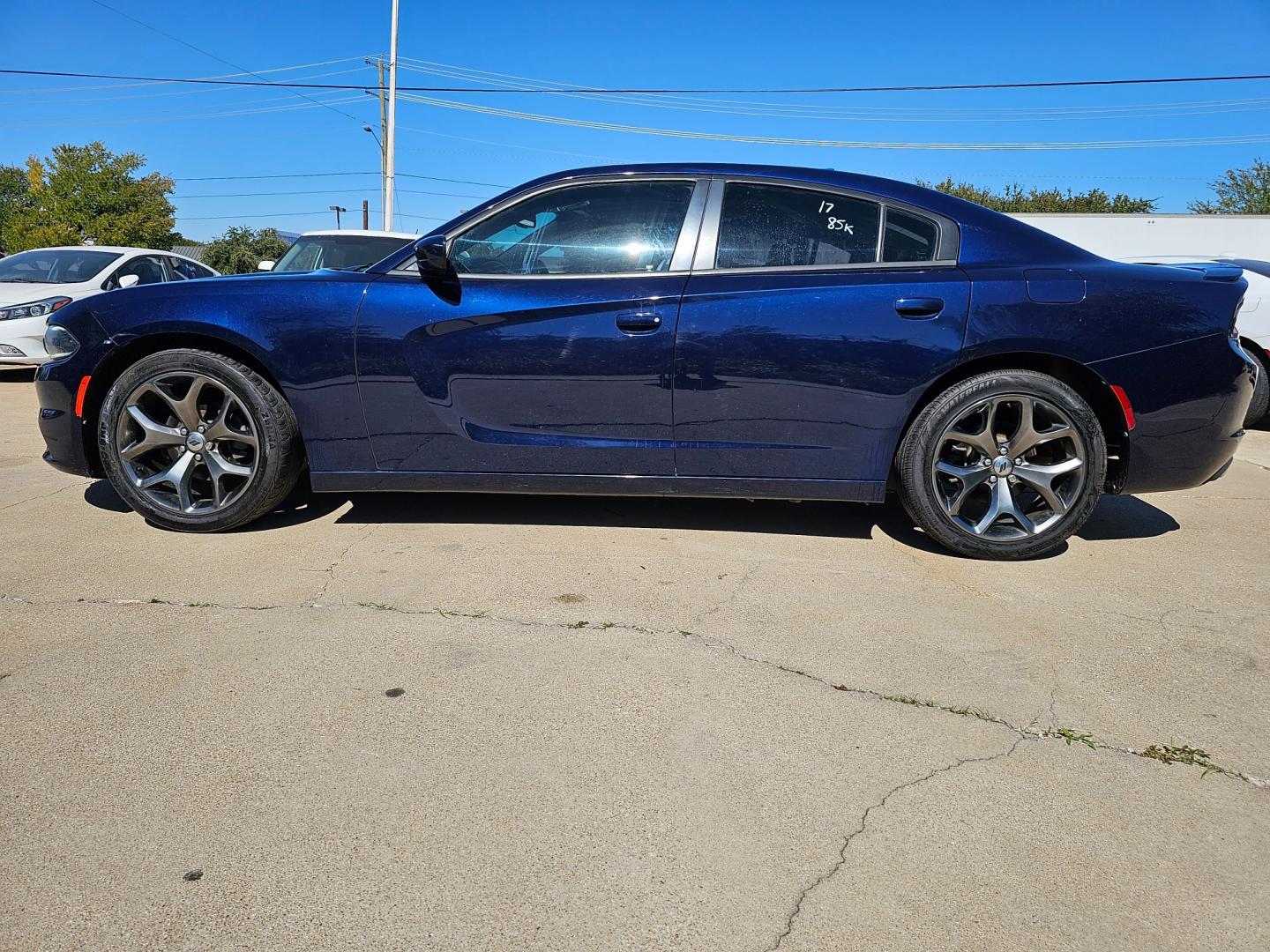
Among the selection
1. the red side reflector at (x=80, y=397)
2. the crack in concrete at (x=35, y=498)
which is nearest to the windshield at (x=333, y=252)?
the crack in concrete at (x=35, y=498)

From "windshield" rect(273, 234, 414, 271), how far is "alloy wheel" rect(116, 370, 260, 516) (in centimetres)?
518

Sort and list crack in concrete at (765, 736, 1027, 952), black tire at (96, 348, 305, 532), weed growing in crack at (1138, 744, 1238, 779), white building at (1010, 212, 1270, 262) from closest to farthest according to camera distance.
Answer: crack in concrete at (765, 736, 1027, 952), weed growing in crack at (1138, 744, 1238, 779), black tire at (96, 348, 305, 532), white building at (1010, 212, 1270, 262)

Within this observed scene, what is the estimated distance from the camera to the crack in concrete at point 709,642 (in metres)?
2.39

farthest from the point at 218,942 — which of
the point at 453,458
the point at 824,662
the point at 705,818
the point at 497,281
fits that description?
the point at 497,281

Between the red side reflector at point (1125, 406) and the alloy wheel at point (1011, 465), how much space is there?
0.63ft

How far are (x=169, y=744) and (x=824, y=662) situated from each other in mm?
1826

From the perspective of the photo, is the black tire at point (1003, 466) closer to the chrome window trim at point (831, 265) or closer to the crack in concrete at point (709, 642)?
the chrome window trim at point (831, 265)

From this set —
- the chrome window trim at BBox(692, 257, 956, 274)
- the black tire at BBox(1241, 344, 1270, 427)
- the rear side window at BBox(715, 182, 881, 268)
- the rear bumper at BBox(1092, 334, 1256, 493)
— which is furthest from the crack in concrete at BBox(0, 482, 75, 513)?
the black tire at BBox(1241, 344, 1270, 427)

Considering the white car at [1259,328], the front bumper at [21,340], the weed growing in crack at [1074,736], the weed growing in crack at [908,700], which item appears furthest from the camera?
the front bumper at [21,340]

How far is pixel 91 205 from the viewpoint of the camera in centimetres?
4659

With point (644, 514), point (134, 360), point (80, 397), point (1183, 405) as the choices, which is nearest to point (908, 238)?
point (1183, 405)

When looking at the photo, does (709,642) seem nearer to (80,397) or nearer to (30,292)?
(80,397)

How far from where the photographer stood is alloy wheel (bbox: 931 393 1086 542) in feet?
12.1

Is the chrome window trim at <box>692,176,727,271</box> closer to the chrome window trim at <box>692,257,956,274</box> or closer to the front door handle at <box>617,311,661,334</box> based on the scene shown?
the chrome window trim at <box>692,257,956,274</box>
